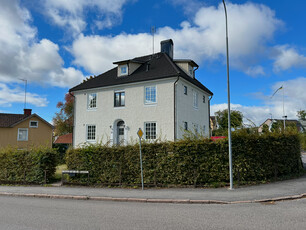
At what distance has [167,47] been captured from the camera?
26953mm

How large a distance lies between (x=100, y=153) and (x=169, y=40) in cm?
1792

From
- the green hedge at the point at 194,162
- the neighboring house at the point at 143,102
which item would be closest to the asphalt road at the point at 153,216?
the green hedge at the point at 194,162

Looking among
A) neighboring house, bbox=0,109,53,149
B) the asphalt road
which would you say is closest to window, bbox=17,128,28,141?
neighboring house, bbox=0,109,53,149

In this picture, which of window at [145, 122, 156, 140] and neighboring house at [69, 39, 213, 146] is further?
window at [145, 122, 156, 140]

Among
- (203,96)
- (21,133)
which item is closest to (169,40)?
(203,96)

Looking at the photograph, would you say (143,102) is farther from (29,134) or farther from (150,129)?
(29,134)

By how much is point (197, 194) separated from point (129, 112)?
13.8 meters

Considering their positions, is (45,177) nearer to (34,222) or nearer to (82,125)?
(34,222)

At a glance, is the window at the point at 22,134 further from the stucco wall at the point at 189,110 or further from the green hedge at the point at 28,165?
the stucco wall at the point at 189,110

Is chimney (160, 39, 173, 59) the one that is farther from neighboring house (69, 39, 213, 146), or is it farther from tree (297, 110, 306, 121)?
tree (297, 110, 306, 121)

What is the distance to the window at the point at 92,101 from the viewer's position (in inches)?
981

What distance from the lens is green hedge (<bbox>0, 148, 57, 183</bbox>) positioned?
46.5ft

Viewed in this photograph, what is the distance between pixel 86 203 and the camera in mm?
9102

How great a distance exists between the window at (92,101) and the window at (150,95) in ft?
19.6
